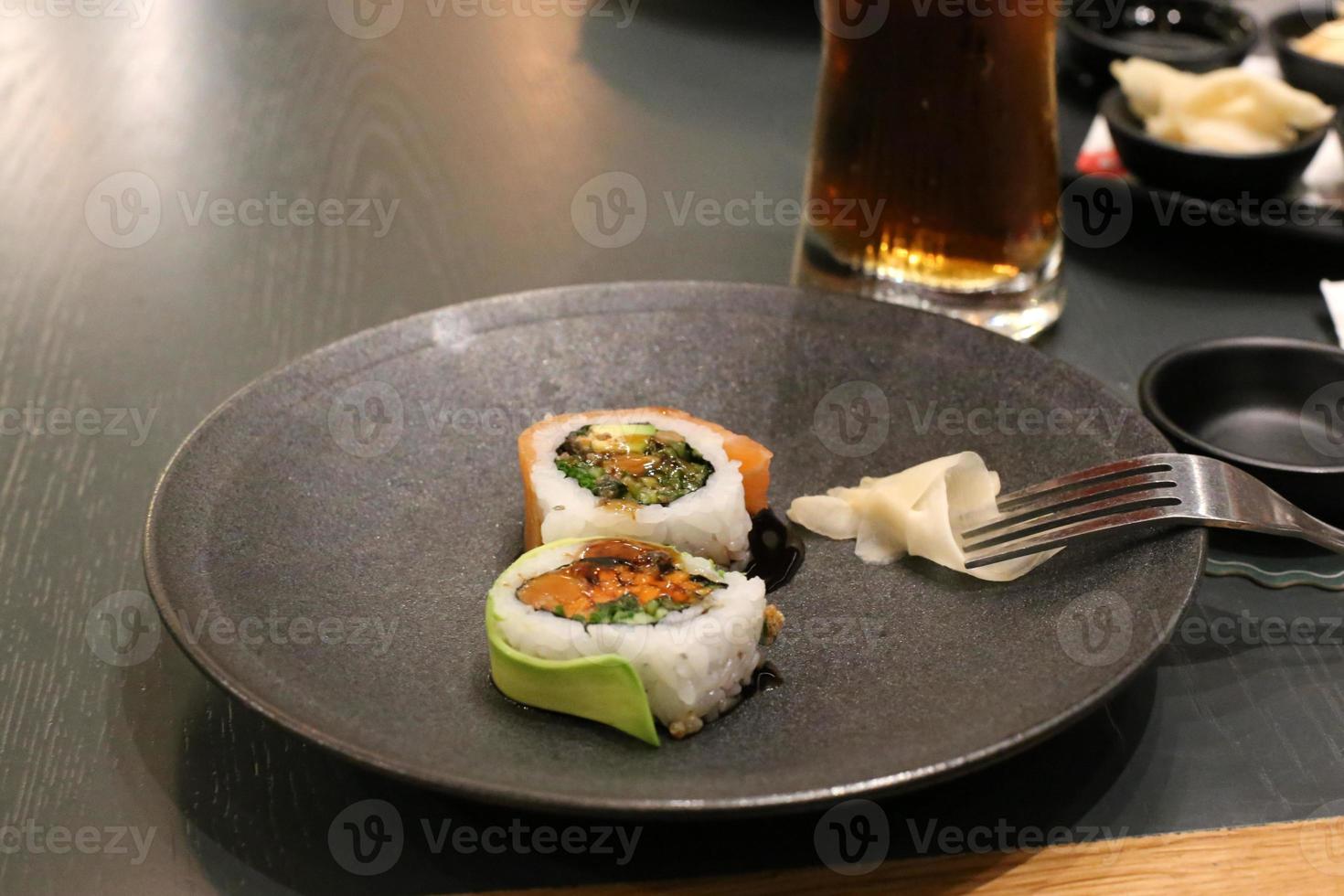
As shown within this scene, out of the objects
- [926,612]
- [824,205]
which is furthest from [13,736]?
[824,205]

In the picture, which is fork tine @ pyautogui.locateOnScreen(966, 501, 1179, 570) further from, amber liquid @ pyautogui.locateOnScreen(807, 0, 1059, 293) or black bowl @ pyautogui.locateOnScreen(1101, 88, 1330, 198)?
black bowl @ pyautogui.locateOnScreen(1101, 88, 1330, 198)

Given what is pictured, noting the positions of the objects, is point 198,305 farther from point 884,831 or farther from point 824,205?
point 884,831

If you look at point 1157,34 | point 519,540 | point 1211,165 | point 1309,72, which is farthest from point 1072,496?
point 1157,34

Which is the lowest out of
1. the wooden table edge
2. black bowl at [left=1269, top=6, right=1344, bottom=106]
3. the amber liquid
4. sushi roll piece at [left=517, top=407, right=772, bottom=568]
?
the wooden table edge

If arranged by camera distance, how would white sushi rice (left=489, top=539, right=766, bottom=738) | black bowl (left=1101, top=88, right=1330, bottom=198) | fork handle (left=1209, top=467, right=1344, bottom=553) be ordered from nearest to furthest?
white sushi rice (left=489, top=539, right=766, bottom=738)
fork handle (left=1209, top=467, right=1344, bottom=553)
black bowl (left=1101, top=88, right=1330, bottom=198)

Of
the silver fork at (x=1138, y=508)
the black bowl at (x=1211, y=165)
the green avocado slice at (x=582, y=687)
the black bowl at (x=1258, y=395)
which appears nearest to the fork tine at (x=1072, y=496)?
the silver fork at (x=1138, y=508)

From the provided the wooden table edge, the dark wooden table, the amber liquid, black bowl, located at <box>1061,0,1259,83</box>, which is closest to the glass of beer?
the amber liquid

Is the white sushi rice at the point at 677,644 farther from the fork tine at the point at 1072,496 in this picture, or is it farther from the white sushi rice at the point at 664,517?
the fork tine at the point at 1072,496

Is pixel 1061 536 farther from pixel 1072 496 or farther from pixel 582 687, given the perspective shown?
pixel 582 687
